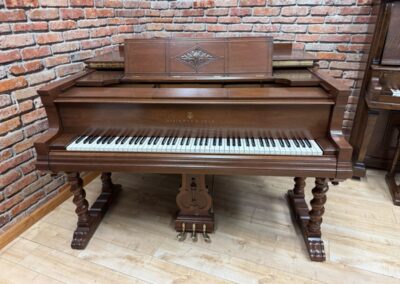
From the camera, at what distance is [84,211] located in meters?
1.63

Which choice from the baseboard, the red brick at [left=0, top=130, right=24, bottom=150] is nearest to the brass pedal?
the baseboard

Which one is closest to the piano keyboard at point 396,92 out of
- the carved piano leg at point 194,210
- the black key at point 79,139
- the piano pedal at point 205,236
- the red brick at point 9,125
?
the carved piano leg at point 194,210

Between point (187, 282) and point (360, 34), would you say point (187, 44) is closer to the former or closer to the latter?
point (187, 282)

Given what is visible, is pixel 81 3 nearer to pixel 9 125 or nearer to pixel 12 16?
pixel 12 16

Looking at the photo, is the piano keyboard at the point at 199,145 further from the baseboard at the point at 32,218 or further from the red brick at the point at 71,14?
the red brick at the point at 71,14

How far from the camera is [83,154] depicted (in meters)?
1.30

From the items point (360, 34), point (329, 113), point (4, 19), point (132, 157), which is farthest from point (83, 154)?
point (360, 34)

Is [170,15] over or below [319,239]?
over

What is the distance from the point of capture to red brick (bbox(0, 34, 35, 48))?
146 centimetres

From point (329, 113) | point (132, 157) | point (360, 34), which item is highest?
point (360, 34)

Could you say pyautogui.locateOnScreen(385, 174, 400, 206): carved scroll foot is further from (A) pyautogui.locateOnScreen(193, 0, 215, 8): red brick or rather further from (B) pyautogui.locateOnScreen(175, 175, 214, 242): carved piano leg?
(A) pyautogui.locateOnScreen(193, 0, 215, 8): red brick

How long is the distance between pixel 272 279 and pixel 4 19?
2007 mm

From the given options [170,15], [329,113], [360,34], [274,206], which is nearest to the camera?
[329,113]

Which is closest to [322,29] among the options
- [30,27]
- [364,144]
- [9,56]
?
[364,144]
